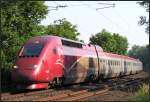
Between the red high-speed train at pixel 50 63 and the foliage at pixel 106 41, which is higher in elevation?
the foliage at pixel 106 41

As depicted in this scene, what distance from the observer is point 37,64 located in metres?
21.7

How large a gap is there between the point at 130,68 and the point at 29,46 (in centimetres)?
3303

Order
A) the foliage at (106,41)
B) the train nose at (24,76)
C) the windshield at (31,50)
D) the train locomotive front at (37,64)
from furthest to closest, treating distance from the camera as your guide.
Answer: the foliage at (106,41)
the windshield at (31,50)
the train locomotive front at (37,64)
the train nose at (24,76)

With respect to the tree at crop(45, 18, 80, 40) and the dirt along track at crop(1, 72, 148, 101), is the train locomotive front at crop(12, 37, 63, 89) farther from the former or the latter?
the tree at crop(45, 18, 80, 40)

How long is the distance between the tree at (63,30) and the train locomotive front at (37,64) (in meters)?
41.6

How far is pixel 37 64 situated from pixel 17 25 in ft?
35.7

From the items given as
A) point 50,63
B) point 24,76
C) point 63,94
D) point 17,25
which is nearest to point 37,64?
point 24,76

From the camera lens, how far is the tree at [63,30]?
221 feet

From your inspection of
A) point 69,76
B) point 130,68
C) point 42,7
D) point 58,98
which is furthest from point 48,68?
point 130,68

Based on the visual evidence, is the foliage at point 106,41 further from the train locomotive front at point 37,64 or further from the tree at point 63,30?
the train locomotive front at point 37,64

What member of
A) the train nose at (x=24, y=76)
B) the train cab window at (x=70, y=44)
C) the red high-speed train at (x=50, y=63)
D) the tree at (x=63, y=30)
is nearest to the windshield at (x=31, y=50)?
the red high-speed train at (x=50, y=63)

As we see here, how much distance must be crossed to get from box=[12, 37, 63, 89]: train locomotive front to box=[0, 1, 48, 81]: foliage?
511cm

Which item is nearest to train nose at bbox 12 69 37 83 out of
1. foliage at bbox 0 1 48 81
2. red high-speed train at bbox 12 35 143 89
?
red high-speed train at bbox 12 35 143 89

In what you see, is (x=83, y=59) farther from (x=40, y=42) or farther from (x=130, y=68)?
(x=130, y=68)
